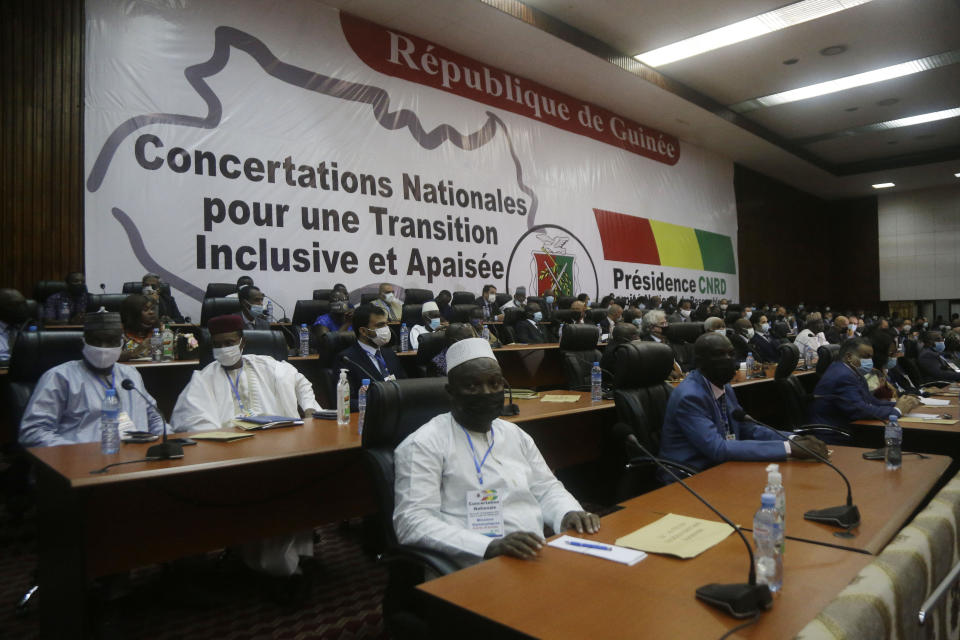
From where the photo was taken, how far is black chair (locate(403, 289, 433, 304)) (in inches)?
329

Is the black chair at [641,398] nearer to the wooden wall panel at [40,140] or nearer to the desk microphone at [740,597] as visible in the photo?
the desk microphone at [740,597]

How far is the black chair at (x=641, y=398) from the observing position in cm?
310

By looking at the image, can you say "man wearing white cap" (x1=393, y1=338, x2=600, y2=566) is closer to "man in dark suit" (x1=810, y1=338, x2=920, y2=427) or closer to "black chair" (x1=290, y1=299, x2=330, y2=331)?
"man in dark suit" (x1=810, y1=338, x2=920, y2=427)

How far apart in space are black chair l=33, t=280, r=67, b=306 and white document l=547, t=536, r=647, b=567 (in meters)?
6.44

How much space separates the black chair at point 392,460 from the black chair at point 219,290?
539cm

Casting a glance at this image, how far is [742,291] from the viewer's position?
57.6 feet

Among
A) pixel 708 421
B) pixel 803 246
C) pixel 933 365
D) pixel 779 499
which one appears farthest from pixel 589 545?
pixel 803 246

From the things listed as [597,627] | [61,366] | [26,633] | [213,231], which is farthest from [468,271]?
[597,627]

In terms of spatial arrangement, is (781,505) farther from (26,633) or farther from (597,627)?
(26,633)

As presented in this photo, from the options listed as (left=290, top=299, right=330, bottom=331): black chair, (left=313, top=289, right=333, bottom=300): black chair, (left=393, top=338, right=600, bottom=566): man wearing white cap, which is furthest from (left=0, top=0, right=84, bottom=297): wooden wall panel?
(left=393, top=338, right=600, bottom=566): man wearing white cap

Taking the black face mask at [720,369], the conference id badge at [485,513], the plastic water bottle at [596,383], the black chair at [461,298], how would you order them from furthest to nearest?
the black chair at [461,298] → the plastic water bottle at [596,383] → the black face mask at [720,369] → the conference id badge at [485,513]

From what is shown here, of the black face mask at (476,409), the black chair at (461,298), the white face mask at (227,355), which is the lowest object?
the black face mask at (476,409)

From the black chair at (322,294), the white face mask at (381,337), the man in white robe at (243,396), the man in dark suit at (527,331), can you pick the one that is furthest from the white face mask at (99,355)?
the man in dark suit at (527,331)

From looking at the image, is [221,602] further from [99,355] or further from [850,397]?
[850,397]
